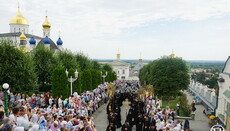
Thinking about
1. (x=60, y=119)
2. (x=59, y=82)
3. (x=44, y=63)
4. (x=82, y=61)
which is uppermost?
(x=82, y=61)

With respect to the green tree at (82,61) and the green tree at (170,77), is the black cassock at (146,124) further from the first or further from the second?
the green tree at (82,61)

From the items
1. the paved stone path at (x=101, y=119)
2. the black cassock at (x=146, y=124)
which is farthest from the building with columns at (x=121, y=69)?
the black cassock at (x=146, y=124)

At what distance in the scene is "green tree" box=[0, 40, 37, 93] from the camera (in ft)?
64.1

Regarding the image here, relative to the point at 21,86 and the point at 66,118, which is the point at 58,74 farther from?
the point at 66,118

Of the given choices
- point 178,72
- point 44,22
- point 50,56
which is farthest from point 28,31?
point 178,72

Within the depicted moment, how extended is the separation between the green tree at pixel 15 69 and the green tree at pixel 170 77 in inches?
603

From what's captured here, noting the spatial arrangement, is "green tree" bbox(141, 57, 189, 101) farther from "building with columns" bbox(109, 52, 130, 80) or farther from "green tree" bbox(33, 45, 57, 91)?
"building with columns" bbox(109, 52, 130, 80)

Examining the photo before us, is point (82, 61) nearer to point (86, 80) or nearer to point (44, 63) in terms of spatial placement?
point (44, 63)

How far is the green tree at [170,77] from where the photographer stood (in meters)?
25.6

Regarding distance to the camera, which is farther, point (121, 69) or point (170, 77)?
point (121, 69)

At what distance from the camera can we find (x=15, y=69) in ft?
65.5

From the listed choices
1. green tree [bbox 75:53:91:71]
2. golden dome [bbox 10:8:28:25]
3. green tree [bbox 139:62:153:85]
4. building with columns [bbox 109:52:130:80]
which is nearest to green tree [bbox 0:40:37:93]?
green tree [bbox 139:62:153:85]

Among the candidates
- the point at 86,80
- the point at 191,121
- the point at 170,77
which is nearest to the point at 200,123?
the point at 191,121

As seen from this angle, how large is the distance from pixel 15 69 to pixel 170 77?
18044 mm
